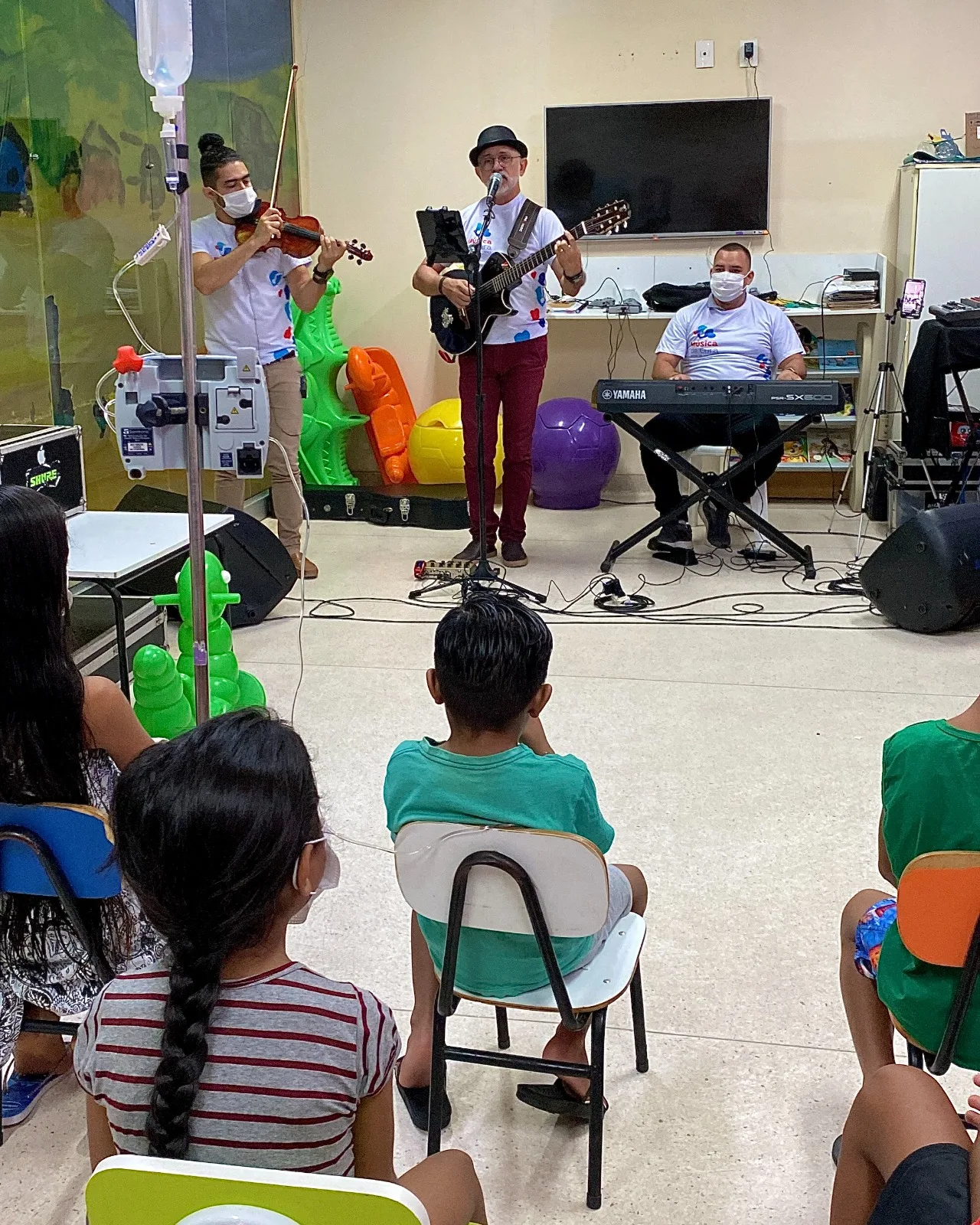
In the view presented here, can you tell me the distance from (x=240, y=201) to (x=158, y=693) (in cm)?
214

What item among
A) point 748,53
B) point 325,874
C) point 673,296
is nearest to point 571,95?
point 748,53

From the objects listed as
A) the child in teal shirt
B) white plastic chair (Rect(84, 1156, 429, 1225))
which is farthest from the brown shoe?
white plastic chair (Rect(84, 1156, 429, 1225))

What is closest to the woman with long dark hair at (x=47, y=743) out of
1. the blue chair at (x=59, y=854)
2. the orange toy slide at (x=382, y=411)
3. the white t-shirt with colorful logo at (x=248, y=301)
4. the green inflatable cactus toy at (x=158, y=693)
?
the blue chair at (x=59, y=854)

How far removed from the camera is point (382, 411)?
6191 mm

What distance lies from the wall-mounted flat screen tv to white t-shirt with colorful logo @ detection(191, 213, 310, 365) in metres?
2.18

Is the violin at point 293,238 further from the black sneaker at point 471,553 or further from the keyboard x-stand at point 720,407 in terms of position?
the black sneaker at point 471,553

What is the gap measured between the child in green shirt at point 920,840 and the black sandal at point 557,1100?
17.1 inches

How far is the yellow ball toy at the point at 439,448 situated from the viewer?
591cm

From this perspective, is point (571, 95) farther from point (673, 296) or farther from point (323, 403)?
point (323, 403)

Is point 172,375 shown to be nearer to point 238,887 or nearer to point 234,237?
point 238,887

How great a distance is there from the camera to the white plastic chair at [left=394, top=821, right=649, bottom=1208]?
146 centimetres

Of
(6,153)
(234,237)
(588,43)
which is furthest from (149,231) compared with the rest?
(588,43)

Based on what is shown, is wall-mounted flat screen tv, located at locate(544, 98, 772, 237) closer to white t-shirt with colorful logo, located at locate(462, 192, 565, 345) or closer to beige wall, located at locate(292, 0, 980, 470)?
beige wall, located at locate(292, 0, 980, 470)

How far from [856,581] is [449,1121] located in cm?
328
